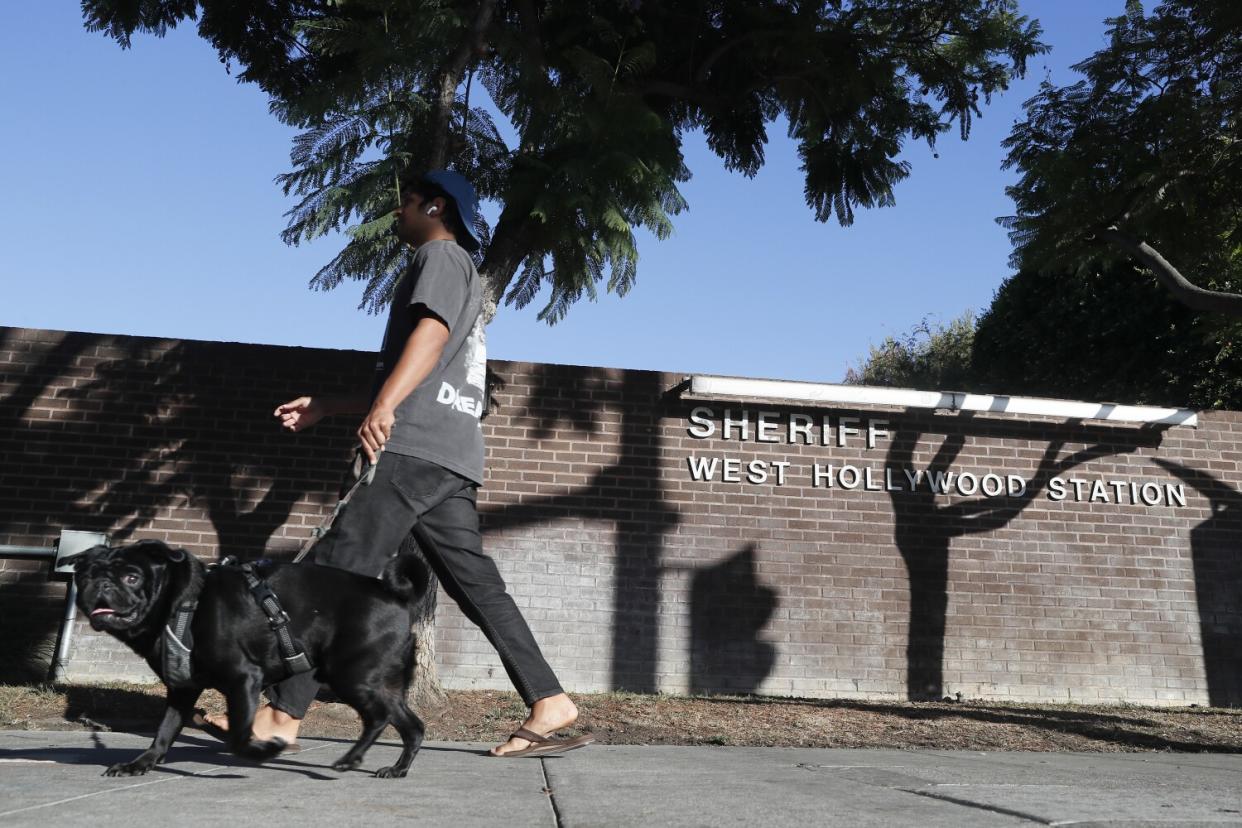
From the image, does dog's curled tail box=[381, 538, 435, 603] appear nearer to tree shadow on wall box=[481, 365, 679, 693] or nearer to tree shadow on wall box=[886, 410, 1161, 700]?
tree shadow on wall box=[481, 365, 679, 693]

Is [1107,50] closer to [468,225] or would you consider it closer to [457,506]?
[468,225]

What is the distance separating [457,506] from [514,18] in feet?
16.8

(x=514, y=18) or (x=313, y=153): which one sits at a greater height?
(x=514, y=18)

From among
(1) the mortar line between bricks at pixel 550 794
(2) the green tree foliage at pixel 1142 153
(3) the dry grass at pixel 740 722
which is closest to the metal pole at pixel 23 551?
(3) the dry grass at pixel 740 722

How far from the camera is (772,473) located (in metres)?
8.61

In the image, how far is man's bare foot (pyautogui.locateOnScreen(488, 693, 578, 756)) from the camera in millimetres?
3686

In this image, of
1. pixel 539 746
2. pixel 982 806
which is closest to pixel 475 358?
pixel 539 746

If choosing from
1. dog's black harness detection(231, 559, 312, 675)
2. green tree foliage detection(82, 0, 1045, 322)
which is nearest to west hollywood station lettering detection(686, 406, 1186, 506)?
green tree foliage detection(82, 0, 1045, 322)

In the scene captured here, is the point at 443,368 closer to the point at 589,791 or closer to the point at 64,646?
the point at 589,791

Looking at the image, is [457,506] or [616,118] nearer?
[457,506]

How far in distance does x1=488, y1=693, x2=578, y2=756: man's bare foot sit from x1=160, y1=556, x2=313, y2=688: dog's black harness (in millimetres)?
1014

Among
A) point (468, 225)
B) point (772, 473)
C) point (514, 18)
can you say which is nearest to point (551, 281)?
point (514, 18)

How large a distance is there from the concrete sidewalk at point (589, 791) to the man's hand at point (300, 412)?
110 centimetres

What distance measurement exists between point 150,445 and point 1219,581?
8861mm
